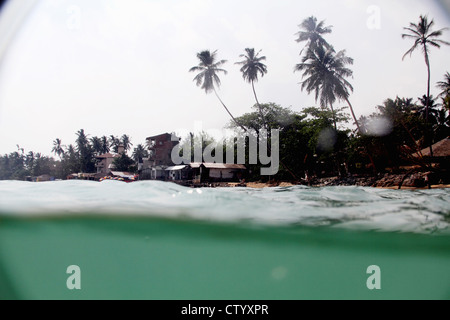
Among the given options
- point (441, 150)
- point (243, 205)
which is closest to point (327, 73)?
point (441, 150)

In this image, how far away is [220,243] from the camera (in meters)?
7.27

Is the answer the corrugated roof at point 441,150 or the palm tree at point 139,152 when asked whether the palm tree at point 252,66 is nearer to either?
the corrugated roof at point 441,150

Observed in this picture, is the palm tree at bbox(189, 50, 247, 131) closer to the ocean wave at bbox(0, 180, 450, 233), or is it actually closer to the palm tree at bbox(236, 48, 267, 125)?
the palm tree at bbox(236, 48, 267, 125)

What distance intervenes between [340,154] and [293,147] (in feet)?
12.4

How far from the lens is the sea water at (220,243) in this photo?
6.34 meters

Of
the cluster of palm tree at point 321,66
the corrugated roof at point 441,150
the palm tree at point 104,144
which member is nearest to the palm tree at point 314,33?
the cluster of palm tree at point 321,66

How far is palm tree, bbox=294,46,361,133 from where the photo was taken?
78.9ft

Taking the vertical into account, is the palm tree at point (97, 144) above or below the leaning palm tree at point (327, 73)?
below

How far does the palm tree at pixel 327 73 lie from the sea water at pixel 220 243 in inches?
705

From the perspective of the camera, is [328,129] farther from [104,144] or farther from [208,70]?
[104,144]

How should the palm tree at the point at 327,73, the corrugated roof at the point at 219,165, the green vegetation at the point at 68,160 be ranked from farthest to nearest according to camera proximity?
1. the corrugated roof at the point at 219,165
2. the palm tree at the point at 327,73
3. the green vegetation at the point at 68,160

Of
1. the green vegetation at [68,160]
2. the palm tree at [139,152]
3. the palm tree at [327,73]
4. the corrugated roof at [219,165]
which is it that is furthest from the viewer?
the palm tree at [139,152]

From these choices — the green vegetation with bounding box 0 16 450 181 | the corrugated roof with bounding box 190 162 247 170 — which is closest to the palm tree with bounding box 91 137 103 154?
the green vegetation with bounding box 0 16 450 181

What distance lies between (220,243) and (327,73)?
2180cm
